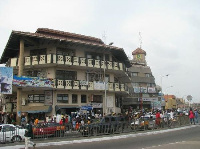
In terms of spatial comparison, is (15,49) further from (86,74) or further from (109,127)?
(109,127)

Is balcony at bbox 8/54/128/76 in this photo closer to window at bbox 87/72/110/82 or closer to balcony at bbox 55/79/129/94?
window at bbox 87/72/110/82

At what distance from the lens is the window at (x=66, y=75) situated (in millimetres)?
34500

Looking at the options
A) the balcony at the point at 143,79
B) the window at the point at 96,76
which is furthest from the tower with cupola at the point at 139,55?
the window at the point at 96,76

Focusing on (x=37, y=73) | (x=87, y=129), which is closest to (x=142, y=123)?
(x=87, y=129)

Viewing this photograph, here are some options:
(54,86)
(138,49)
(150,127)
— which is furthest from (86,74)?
(138,49)

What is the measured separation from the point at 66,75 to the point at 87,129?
17.0 meters

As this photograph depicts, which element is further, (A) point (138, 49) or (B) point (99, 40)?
(A) point (138, 49)

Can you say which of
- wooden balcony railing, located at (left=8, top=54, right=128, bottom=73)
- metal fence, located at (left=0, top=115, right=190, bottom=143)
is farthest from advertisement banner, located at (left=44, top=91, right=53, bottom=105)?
metal fence, located at (left=0, top=115, right=190, bottom=143)

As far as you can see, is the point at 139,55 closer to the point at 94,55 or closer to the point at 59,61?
the point at 94,55

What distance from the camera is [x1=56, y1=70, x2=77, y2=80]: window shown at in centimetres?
3450

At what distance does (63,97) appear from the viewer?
34.3m

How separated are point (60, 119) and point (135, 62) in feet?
137

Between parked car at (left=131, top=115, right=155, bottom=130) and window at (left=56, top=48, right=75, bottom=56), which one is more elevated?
window at (left=56, top=48, right=75, bottom=56)

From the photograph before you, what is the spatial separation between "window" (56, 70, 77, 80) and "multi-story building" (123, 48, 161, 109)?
22.9 meters
